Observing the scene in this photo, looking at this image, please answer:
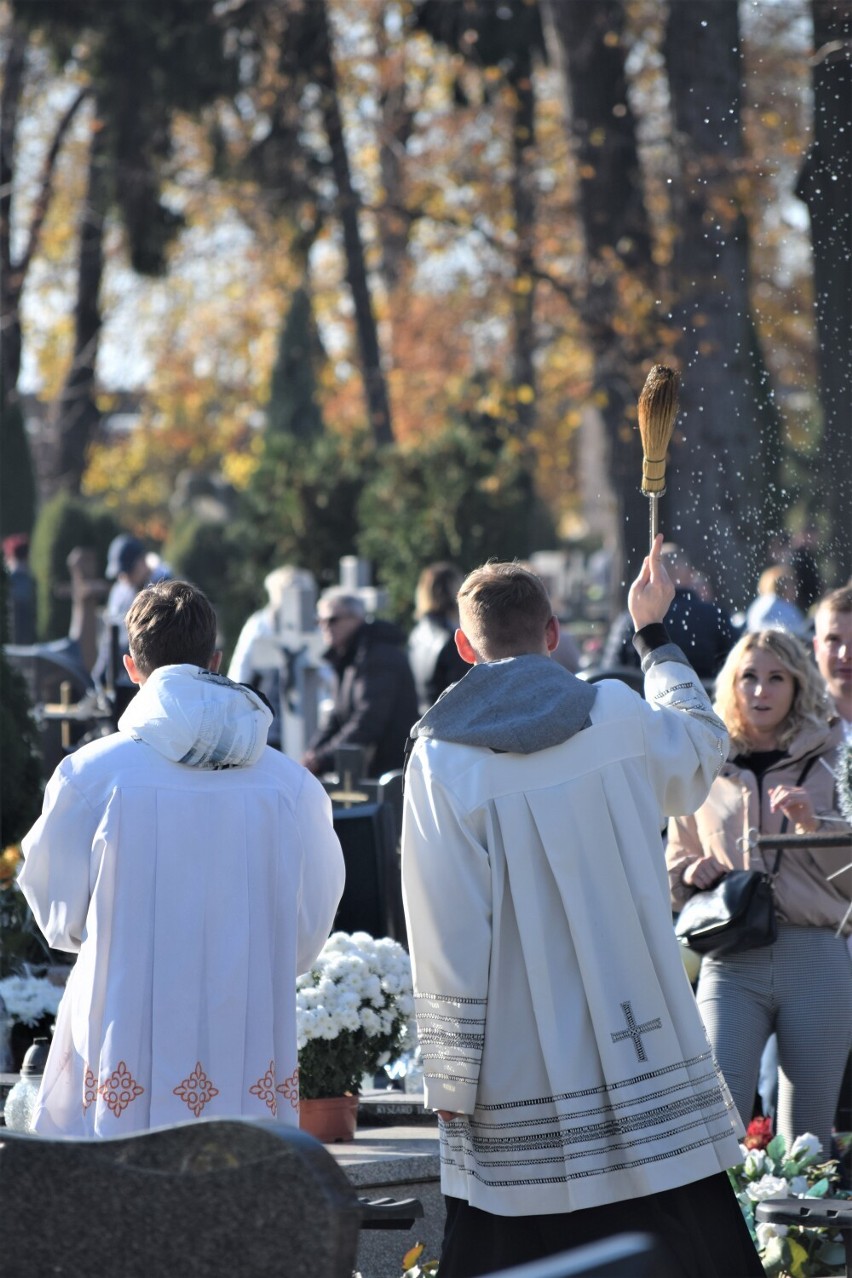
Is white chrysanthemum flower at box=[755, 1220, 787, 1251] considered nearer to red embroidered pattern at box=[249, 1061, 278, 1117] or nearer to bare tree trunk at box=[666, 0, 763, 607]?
red embroidered pattern at box=[249, 1061, 278, 1117]

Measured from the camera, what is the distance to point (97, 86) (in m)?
22.0

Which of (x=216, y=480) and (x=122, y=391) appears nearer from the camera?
(x=216, y=480)

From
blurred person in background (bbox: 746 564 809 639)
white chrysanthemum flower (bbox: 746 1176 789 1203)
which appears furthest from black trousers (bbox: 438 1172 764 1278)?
blurred person in background (bbox: 746 564 809 639)

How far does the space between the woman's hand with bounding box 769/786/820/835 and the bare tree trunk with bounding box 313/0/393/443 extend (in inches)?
567

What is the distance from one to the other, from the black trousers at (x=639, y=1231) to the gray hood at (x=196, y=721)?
1.01 m

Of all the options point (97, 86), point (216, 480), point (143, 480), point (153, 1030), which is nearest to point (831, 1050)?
point (153, 1030)

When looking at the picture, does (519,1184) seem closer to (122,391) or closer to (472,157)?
(472,157)

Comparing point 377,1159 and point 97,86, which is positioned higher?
→ point 97,86

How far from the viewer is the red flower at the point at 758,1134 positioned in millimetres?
4785

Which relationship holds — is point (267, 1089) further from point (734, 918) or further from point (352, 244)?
point (352, 244)

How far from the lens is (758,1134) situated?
15.9ft

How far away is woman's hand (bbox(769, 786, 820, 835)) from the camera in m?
4.86

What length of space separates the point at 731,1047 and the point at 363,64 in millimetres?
19443

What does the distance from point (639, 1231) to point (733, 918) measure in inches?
52.7
